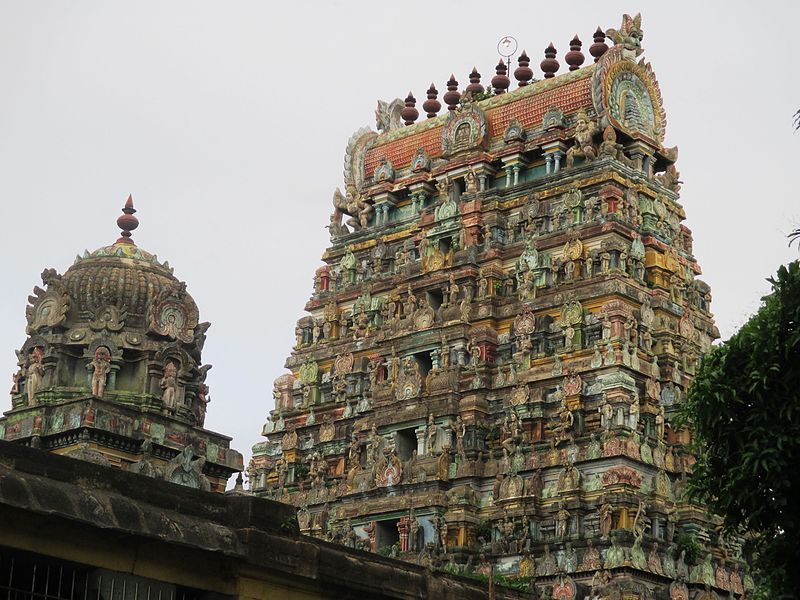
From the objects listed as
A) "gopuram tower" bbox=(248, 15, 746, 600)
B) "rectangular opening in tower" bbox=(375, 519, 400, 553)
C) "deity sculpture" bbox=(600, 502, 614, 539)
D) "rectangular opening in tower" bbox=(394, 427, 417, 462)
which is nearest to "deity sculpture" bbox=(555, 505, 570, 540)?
"gopuram tower" bbox=(248, 15, 746, 600)

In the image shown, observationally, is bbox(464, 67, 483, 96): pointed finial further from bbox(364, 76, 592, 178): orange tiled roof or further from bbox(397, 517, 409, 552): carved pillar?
bbox(397, 517, 409, 552): carved pillar

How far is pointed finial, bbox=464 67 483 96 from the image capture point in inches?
2635

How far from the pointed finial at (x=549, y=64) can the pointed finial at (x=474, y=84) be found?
3246 millimetres

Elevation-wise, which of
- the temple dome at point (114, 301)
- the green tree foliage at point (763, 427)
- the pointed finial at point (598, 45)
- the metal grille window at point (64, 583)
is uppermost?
the pointed finial at point (598, 45)

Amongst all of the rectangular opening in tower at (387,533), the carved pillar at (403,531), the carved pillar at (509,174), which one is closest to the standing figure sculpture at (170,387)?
the rectangular opening in tower at (387,533)

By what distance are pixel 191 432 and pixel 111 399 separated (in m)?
3.24

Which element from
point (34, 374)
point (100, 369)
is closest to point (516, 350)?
point (100, 369)

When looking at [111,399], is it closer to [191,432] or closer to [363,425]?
[191,432]

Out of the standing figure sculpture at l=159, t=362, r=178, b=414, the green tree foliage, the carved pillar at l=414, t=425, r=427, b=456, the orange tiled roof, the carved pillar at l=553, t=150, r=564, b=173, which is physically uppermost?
the orange tiled roof

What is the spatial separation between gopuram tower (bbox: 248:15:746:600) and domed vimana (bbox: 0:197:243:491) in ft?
20.2

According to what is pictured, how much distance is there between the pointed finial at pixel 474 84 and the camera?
6694 centimetres

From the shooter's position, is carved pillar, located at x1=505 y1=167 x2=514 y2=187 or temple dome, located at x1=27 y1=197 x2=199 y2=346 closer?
temple dome, located at x1=27 y1=197 x2=199 y2=346

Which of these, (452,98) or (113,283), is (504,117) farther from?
(113,283)

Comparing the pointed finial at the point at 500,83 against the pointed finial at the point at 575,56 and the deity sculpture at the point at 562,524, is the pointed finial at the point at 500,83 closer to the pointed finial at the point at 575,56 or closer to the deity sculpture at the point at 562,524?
the pointed finial at the point at 575,56
